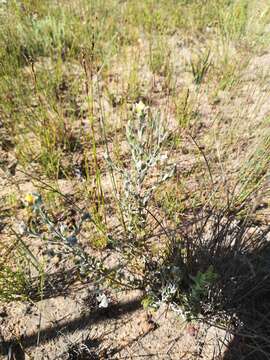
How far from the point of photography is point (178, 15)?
10.9 ft

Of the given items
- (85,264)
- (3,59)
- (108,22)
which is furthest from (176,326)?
(108,22)

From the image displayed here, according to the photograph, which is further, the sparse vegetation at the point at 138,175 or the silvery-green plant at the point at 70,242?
the sparse vegetation at the point at 138,175

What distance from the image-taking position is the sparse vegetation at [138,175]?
1369mm

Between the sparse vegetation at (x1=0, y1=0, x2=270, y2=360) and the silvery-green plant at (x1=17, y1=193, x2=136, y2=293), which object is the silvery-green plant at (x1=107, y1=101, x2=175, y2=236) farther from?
the silvery-green plant at (x1=17, y1=193, x2=136, y2=293)

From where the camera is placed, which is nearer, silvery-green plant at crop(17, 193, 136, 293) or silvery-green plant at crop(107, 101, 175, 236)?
silvery-green plant at crop(17, 193, 136, 293)

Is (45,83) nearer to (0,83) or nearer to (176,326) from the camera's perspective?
(0,83)

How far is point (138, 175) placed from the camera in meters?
1.45

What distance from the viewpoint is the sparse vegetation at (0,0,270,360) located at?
4.49 ft

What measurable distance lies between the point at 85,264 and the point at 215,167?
1.08m

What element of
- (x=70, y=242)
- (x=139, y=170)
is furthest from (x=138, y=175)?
(x=70, y=242)

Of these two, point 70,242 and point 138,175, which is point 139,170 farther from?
point 70,242

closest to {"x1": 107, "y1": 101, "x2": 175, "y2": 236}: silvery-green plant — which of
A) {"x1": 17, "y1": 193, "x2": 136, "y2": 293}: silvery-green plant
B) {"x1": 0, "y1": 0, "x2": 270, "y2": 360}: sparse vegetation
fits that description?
{"x1": 0, "y1": 0, "x2": 270, "y2": 360}: sparse vegetation

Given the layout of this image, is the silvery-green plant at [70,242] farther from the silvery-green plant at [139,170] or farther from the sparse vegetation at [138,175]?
the silvery-green plant at [139,170]

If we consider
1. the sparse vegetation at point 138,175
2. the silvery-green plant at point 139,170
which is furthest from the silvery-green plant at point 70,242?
the silvery-green plant at point 139,170
